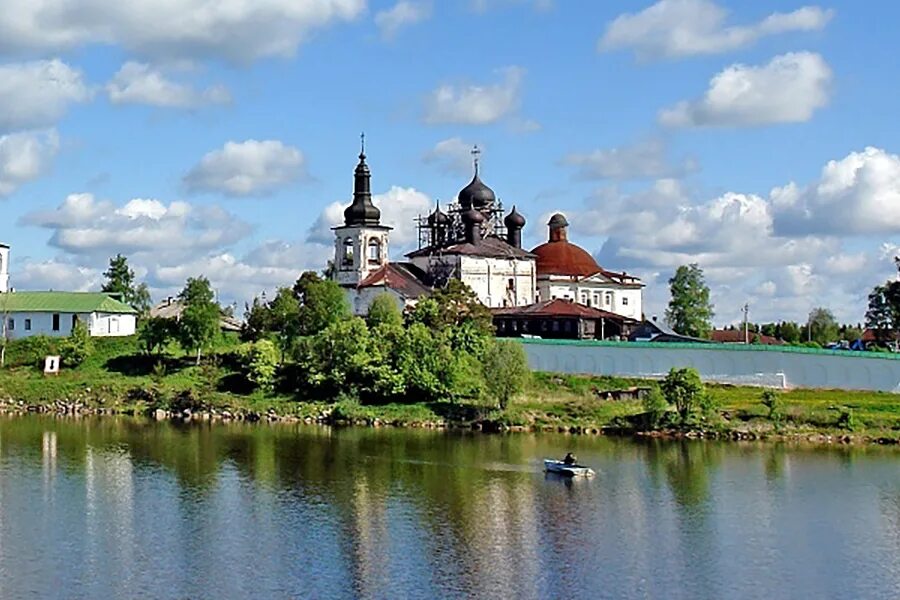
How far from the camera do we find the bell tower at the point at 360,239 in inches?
2584

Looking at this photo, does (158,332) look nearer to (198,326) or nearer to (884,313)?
(198,326)

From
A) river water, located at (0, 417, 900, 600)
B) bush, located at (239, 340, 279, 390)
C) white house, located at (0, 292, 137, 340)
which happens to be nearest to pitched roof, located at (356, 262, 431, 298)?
bush, located at (239, 340, 279, 390)

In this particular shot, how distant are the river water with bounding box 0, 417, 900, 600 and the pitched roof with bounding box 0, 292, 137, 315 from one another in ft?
76.8

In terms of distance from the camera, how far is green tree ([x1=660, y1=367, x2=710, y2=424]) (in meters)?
44.8

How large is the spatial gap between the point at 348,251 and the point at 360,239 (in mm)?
1077

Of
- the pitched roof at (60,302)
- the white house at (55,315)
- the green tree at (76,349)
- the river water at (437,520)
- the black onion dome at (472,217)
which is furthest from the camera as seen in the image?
the black onion dome at (472,217)

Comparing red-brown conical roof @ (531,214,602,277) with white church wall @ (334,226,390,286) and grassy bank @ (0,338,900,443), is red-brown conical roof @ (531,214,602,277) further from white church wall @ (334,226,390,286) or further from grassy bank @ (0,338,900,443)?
grassy bank @ (0,338,900,443)

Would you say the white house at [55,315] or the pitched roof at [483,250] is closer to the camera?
the white house at [55,315]

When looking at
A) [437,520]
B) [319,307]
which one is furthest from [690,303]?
[437,520]

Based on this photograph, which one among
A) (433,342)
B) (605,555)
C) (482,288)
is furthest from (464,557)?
(482,288)

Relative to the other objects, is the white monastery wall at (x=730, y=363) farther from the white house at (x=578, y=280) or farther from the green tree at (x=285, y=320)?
the white house at (x=578, y=280)

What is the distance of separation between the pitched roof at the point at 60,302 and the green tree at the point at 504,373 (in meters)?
25.3

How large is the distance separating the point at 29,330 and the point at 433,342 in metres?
24.6

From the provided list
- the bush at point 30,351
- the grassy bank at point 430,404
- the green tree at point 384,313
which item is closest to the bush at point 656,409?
the grassy bank at point 430,404
